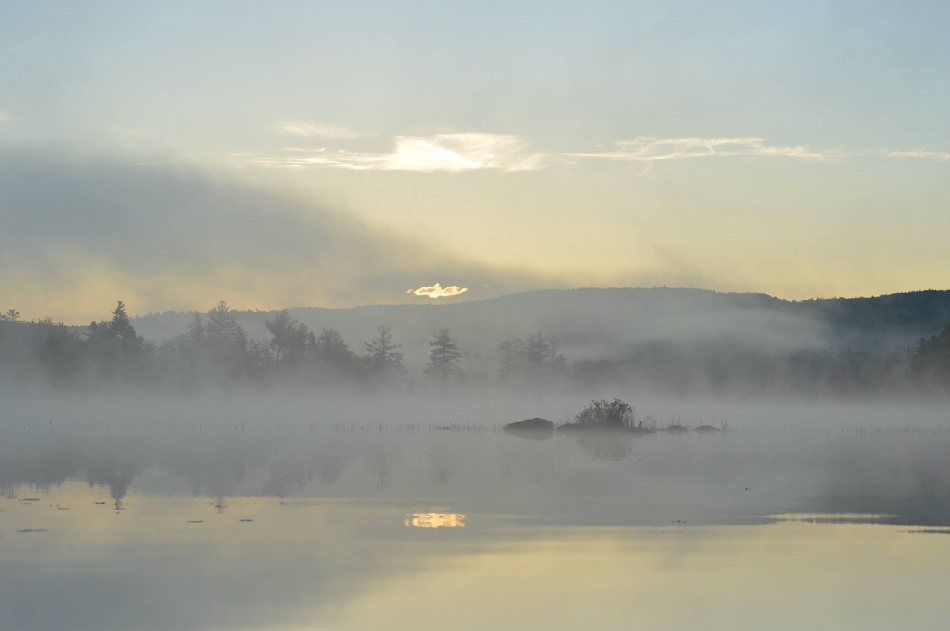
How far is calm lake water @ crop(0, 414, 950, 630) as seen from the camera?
11.4 m

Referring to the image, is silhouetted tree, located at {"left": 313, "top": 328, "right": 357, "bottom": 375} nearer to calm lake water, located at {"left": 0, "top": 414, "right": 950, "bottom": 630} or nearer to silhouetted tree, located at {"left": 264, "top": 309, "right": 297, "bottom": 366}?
silhouetted tree, located at {"left": 264, "top": 309, "right": 297, "bottom": 366}

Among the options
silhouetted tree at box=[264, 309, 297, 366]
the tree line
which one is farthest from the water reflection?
silhouetted tree at box=[264, 309, 297, 366]

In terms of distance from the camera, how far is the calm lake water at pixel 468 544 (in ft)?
37.6

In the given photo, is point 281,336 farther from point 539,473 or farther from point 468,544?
point 468,544

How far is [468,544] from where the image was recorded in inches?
607

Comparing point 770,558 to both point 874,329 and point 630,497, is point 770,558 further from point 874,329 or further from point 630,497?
point 874,329

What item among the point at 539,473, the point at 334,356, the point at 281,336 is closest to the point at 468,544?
the point at 539,473

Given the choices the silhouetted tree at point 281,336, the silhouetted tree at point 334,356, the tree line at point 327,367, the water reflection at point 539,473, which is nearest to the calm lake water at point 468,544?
the water reflection at point 539,473

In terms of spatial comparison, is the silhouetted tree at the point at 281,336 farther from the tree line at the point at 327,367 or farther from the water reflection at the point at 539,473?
the water reflection at the point at 539,473

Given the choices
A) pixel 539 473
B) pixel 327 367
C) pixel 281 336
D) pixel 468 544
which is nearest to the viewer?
pixel 468 544

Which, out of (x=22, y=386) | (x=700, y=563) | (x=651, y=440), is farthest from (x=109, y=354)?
(x=700, y=563)

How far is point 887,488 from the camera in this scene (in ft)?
77.6

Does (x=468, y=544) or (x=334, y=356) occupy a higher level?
(x=334, y=356)

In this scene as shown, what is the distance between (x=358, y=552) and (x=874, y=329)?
193428 mm
